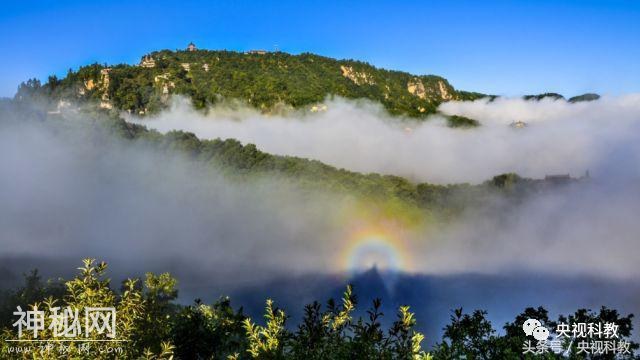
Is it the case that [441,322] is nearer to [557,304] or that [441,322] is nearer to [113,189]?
[557,304]

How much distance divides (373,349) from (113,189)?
638 feet

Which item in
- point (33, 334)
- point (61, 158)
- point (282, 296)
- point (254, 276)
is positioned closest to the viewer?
point (33, 334)

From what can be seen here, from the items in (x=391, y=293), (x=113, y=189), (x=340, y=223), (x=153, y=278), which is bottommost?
(x=153, y=278)

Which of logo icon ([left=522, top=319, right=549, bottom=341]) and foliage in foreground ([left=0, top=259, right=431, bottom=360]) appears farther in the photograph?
logo icon ([left=522, top=319, right=549, bottom=341])

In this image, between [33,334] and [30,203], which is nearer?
[33,334]

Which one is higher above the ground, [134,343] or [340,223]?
[340,223]

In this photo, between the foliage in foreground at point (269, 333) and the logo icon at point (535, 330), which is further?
the logo icon at point (535, 330)

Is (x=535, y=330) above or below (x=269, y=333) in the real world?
above

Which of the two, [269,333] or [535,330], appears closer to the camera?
[269,333]

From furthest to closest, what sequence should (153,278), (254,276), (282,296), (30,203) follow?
(30,203) → (254,276) → (282,296) → (153,278)

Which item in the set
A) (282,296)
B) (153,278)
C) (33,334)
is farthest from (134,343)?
(282,296)

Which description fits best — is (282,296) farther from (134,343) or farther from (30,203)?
(134,343)

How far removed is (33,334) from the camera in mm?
18219

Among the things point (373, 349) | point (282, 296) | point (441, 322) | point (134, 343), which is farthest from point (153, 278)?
point (441, 322)
